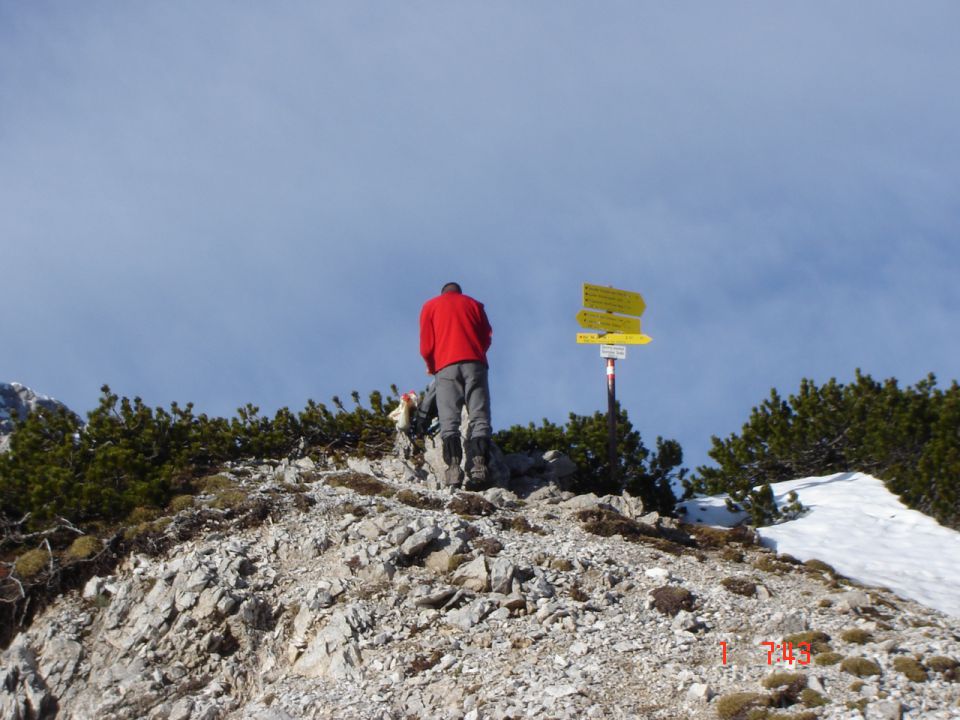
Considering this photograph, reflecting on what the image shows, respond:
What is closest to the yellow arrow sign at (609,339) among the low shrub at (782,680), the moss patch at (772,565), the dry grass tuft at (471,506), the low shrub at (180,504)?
the dry grass tuft at (471,506)

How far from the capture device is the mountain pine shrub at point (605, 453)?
1692 centimetres

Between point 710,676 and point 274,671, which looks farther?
point 274,671

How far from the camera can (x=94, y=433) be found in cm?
1437

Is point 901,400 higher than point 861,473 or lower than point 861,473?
higher

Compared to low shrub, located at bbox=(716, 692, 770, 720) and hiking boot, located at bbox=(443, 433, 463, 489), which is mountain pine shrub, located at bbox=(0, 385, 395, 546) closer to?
hiking boot, located at bbox=(443, 433, 463, 489)

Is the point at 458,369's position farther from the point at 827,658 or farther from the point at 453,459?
the point at 827,658

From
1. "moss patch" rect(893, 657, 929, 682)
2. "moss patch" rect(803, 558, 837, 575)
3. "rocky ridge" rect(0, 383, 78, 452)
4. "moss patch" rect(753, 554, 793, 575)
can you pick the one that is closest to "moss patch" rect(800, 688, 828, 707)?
"moss patch" rect(893, 657, 929, 682)

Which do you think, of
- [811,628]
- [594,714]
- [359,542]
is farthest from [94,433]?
[811,628]

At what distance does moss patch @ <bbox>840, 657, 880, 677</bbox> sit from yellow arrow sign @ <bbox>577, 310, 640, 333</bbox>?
8719 millimetres

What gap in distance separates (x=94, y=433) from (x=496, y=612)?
25.2 ft

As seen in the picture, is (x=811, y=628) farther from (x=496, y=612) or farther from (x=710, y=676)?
(x=496, y=612)

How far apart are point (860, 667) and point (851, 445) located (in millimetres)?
10531
